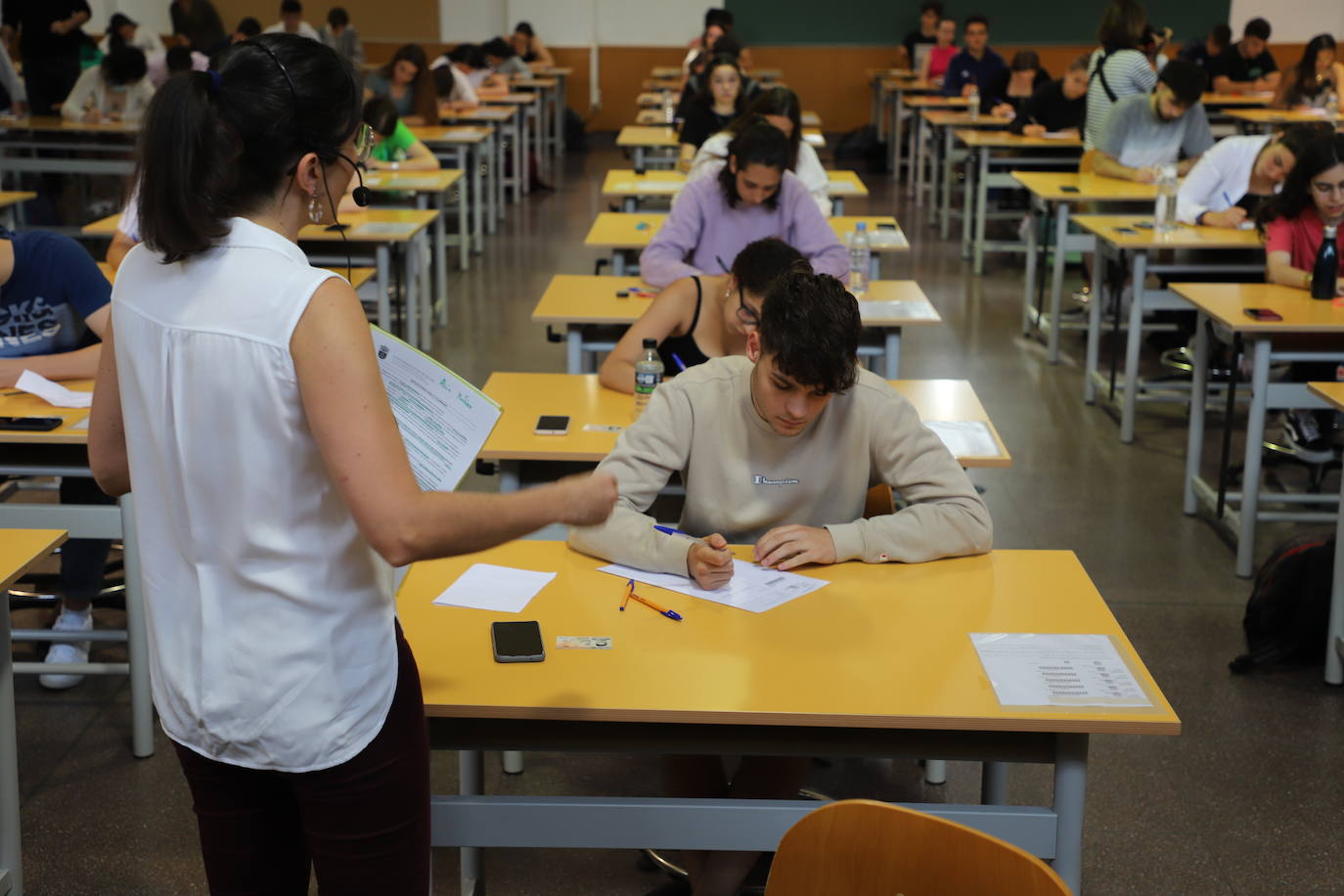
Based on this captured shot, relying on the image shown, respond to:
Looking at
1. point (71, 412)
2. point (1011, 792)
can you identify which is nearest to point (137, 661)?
point (71, 412)

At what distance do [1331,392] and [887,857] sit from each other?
251cm

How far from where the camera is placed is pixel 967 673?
1.96 meters

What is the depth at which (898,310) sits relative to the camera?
175 inches

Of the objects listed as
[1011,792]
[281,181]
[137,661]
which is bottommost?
[1011,792]

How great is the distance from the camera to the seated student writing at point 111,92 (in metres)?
9.10

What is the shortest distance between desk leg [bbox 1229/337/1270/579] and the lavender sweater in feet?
4.40

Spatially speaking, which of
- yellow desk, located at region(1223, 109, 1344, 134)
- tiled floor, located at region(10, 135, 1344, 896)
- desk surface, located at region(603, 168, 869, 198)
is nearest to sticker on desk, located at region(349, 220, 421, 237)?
desk surface, located at region(603, 168, 869, 198)

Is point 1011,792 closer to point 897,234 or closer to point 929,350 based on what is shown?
point 897,234

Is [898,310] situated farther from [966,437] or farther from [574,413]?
[574,413]

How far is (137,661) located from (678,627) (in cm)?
157

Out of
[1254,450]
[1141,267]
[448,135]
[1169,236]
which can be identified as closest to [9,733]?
[1254,450]

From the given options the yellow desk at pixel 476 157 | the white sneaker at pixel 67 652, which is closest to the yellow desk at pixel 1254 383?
the white sneaker at pixel 67 652

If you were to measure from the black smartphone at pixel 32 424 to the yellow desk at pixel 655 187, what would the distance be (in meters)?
3.98

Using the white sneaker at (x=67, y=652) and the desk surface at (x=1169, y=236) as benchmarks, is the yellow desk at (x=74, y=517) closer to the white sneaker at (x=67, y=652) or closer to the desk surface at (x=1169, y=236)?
the white sneaker at (x=67, y=652)
